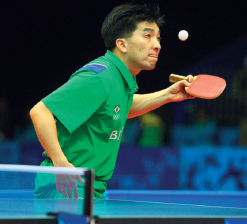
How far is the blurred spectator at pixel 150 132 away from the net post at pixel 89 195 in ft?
19.8

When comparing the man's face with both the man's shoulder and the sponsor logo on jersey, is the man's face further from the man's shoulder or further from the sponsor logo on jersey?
the sponsor logo on jersey

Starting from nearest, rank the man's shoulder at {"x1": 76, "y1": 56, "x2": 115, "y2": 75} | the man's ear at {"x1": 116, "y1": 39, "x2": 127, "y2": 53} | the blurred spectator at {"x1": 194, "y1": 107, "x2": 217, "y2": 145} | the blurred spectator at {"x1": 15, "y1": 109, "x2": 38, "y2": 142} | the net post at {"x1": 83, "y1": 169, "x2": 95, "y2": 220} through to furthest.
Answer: the net post at {"x1": 83, "y1": 169, "x2": 95, "y2": 220} < the man's shoulder at {"x1": 76, "y1": 56, "x2": 115, "y2": 75} < the man's ear at {"x1": 116, "y1": 39, "x2": 127, "y2": 53} < the blurred spectator at {"x1": 194, "y1": 107, "x2": 217, "y2": 145} < the blurred spectator at {"x1": 15, "y1": 109, "x2": 38, "y2": 142}

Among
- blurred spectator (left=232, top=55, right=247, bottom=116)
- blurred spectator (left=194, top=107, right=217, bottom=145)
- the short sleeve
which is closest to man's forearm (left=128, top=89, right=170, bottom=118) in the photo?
the short sleeve

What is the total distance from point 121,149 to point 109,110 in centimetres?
445

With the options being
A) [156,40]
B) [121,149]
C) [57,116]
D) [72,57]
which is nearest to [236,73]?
[121,149]

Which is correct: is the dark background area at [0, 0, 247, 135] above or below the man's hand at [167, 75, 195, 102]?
above

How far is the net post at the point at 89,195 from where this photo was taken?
1689 mm

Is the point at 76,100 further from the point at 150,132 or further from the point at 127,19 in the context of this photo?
the point at 150,132

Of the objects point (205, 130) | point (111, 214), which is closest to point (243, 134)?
point (205, 130)

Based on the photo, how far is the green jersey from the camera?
244 centimetres

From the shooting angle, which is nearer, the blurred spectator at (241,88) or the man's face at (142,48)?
the man's face at (142,48)

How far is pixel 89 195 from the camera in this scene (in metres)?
1.71

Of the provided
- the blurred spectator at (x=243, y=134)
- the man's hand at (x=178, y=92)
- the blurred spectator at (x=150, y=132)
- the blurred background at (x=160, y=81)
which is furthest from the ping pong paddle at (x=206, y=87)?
the blurred spectator at (x=243, y=134)

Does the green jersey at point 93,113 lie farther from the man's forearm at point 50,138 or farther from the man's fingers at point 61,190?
the man's fingers at point 61,190
